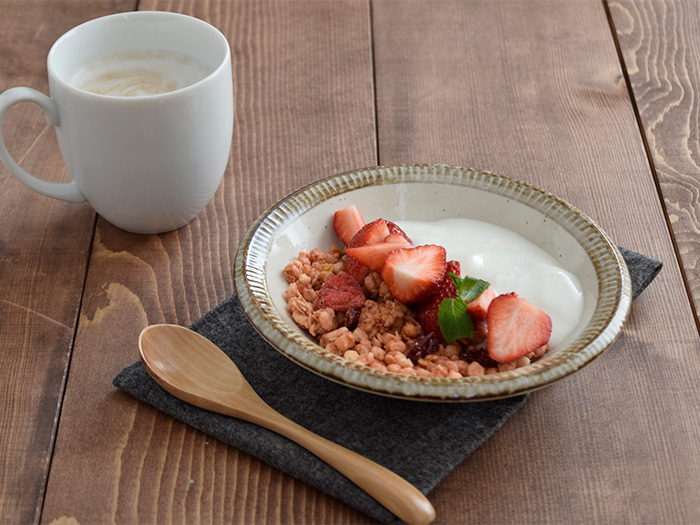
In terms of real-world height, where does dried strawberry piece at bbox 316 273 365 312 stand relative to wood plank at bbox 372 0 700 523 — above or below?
above

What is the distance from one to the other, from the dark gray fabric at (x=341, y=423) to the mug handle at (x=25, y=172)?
0.36 metres

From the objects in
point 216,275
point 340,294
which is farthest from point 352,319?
point 216,275

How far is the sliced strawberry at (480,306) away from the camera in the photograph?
0.92 m

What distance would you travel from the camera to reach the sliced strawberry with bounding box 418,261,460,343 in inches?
36.7

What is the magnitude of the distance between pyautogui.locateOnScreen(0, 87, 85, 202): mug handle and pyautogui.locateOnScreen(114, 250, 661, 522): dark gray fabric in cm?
36

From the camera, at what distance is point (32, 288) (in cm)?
114

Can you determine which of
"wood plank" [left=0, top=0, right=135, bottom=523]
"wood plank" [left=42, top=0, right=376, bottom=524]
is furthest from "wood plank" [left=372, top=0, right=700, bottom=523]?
"wood plank" [left=0, top=0, right=135, bottom=523]

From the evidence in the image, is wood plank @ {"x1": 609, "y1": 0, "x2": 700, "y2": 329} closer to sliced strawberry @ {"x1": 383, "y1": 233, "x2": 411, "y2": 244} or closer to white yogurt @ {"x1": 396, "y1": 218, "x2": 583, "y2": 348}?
white yogurt @ {"x1": 396, "y1": 218, "x2": 583, "y2": 348}

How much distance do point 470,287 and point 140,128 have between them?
50 centimetres

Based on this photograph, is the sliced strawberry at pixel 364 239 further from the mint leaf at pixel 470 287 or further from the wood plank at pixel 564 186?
the wood plank at pixel 564 186

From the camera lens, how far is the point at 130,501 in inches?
33.5

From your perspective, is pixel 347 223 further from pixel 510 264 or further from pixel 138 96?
pixel 138 96

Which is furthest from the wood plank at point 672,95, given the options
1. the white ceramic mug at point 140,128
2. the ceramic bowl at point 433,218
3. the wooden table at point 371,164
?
the white ceramic mug at point 140,128

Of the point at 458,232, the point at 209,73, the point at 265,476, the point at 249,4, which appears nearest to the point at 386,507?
the point at 265,476
